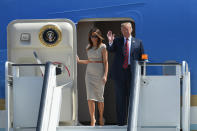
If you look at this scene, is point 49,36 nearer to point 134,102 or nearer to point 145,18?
point 145,18

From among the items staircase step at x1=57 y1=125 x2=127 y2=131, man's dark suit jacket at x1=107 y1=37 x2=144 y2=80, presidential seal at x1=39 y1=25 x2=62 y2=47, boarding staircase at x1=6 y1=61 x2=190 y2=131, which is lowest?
staircase step at x1=57 y1=125 x2=127 y2=131

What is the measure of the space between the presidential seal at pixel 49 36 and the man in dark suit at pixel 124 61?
87cm

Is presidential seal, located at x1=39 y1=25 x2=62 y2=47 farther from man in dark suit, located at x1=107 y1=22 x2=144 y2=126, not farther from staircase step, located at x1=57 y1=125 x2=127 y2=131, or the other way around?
staircase step, located at x1=57 y1=125 x2=127 y2=131

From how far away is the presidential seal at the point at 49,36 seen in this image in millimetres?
6699

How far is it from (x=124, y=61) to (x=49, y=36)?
1272mm

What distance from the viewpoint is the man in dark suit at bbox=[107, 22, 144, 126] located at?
629cm

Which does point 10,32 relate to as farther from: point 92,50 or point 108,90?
point 108,90

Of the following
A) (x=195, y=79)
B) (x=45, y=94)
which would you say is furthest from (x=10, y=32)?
(x=195, y=79)

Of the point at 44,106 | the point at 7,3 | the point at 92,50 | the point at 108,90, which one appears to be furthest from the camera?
the point at 108,90

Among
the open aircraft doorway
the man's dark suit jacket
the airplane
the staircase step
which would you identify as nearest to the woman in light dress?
the man's dark suit jacket

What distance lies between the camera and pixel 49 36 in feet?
22.0

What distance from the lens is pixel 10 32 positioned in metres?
6.73

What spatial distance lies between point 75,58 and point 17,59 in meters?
0.92

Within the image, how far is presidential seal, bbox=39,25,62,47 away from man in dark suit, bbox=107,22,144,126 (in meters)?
0.87
